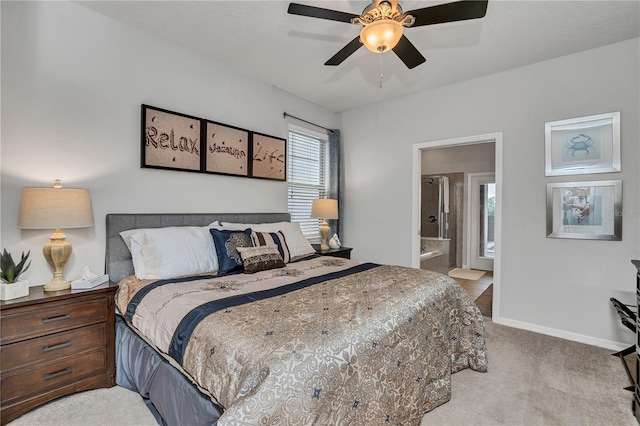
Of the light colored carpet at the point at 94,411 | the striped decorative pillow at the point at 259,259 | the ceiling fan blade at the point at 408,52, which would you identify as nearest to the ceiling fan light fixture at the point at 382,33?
the ceiling fan blade at the point at 408,52

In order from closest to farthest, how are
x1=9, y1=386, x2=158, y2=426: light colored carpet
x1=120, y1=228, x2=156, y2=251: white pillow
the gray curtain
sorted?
1. x1=9, y1=386, x2=158, y2=426: light colored carpet
2. x1=120, y1=228, x2=156, y2=251: white pillow
3. the gray curtain

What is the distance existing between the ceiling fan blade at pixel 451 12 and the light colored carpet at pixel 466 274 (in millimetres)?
4956

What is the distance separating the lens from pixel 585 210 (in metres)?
2.95

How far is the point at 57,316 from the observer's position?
75.3 inches

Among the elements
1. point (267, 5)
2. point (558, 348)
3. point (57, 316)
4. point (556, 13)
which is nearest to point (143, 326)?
point (57, 316)

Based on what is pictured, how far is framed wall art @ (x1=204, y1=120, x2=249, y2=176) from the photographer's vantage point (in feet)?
10.3

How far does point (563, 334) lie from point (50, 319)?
14.5 ft

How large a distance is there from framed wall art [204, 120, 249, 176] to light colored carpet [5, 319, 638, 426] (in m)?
2.11

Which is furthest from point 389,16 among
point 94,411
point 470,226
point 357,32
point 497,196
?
point 470,226

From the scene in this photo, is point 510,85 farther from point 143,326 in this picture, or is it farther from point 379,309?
point 143,326

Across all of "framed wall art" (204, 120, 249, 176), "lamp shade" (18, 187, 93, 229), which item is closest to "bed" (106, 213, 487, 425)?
"lamp shade" (18, 187, 93, 229)

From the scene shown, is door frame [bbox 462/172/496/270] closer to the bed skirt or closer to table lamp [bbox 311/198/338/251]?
table lamp [bbox 311/198/338/251]

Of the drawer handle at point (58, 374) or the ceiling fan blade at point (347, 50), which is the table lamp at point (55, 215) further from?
the ceiling fan blade at point (347, 50)

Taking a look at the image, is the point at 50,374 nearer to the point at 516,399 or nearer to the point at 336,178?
the point at 516,399
